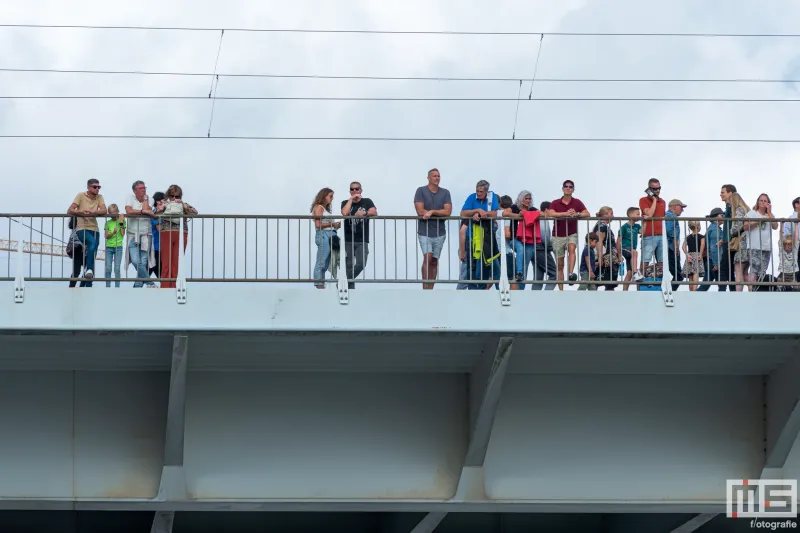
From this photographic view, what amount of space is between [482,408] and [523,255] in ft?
5.67

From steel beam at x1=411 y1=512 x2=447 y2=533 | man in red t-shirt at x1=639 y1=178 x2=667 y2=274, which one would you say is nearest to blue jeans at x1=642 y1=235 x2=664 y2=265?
man in red t-shirt at x1=639 y1=178 x2=667 y2=274

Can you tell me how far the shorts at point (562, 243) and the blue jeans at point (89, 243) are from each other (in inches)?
198

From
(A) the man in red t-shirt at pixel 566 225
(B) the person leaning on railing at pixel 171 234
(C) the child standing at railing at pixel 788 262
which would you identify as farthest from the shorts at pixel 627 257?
(B) the person leaning on railing at pixel 171 234

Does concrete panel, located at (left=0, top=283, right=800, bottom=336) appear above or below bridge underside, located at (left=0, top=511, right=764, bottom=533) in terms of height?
above

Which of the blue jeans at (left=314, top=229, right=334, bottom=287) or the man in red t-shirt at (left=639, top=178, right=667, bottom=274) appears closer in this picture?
the blue jeans at (left=314, top=229, right=334, bottom=287)

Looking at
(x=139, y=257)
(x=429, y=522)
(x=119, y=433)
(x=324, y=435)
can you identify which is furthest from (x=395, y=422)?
(x=139, y=257)

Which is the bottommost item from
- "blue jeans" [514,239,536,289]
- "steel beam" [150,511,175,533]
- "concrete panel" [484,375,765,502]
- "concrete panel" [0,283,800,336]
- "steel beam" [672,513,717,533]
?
"steel beam" [672,513,717,533]

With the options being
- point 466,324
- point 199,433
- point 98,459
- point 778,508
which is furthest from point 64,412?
point 778,508

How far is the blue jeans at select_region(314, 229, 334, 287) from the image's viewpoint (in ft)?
40.4

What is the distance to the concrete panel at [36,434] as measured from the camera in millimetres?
12195

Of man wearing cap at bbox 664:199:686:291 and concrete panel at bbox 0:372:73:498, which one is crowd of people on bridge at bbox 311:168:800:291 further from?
concrete panel at bbox 0:372:73:498

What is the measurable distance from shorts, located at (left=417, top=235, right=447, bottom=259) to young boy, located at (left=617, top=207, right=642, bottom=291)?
6.47 feet

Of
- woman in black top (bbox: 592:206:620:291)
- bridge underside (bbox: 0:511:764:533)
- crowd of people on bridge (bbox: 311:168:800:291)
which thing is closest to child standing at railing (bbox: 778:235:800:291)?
crowd of people on bridge (bbox: 311:168:800:291)

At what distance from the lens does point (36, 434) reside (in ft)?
40.2
